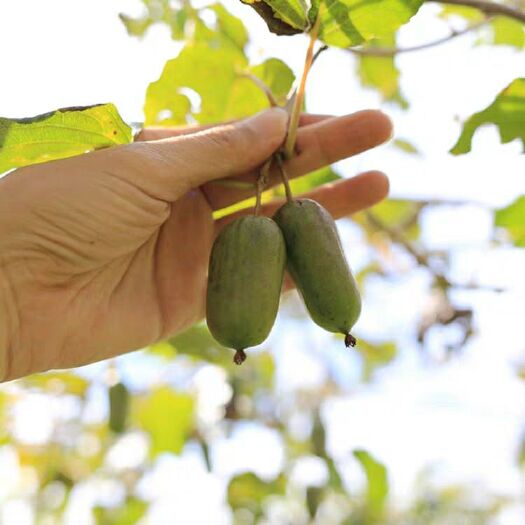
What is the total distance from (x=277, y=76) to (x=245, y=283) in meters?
1.10

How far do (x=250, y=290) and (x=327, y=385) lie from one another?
3667 millimetres

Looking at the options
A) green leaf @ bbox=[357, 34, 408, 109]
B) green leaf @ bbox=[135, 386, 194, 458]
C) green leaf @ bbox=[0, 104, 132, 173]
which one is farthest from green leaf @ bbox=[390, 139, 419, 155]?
green leaf @ bbox=[0, 104, 132, 173]

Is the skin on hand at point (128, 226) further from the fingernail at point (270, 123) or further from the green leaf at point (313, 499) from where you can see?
the green leaf at point (313, 499)

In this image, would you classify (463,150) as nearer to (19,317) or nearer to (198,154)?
(198,154)

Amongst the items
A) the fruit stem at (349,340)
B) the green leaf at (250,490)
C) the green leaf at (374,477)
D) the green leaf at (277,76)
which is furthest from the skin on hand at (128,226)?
the green leaf at (374,477)

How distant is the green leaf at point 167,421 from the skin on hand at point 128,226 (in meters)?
1.35

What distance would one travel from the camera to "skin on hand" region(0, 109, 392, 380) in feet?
5.89

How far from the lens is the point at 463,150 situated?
2006 millimetres

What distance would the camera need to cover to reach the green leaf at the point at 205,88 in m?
2.37

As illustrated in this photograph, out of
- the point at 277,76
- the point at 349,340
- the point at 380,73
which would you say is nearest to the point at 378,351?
the point at 380,73

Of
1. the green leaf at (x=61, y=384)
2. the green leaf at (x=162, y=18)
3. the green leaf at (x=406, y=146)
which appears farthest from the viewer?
the green leaf at (x=406, y=146)

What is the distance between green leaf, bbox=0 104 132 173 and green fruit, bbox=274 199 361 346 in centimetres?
49

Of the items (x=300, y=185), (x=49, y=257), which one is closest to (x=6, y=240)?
(x=49, y=257)

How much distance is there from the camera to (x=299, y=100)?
1.90m
